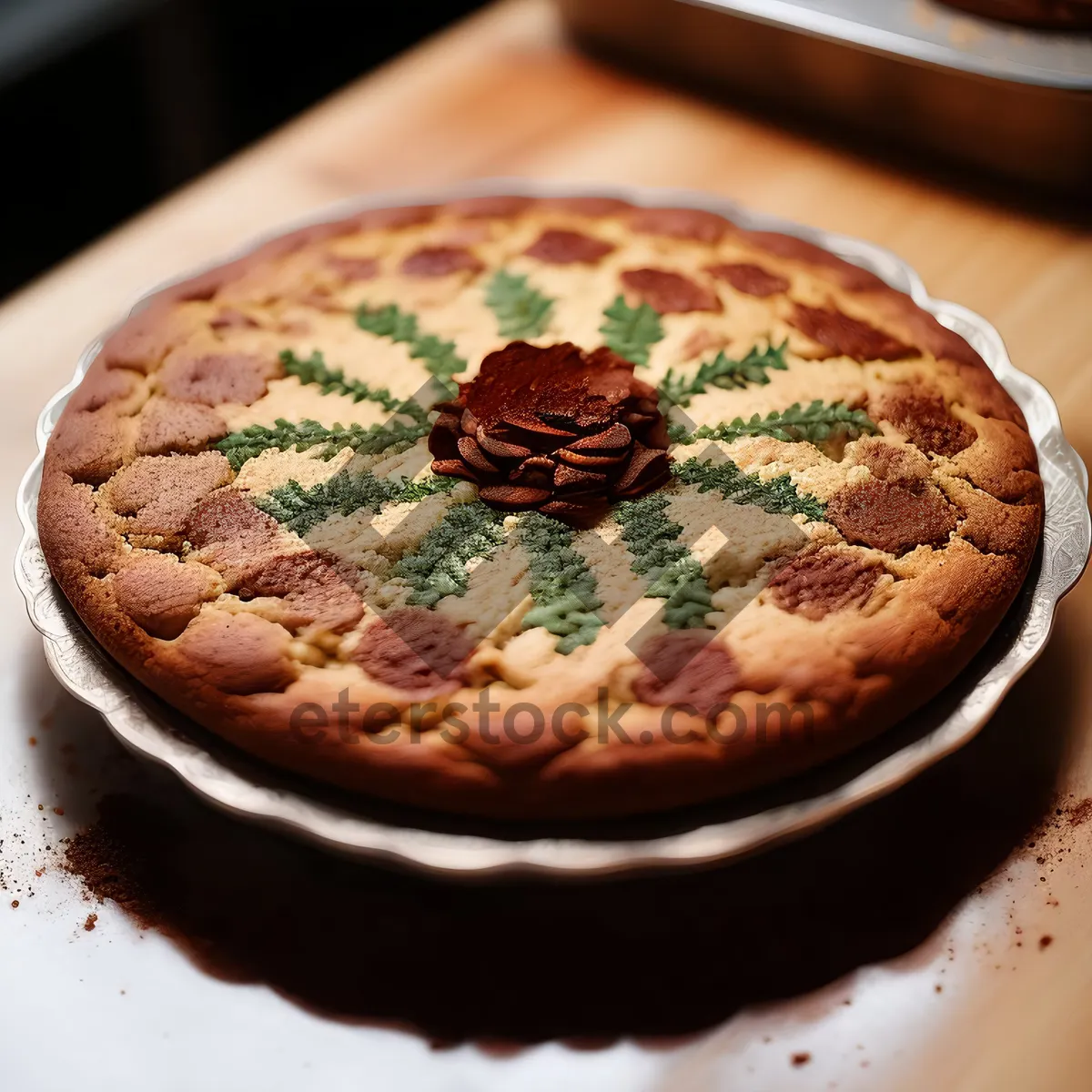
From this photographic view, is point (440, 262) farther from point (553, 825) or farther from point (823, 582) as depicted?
point (553, 825)

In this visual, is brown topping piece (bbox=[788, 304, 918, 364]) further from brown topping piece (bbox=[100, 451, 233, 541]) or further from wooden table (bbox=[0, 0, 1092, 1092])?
brown topping piece (bbox=[100, 451, 233, 541])

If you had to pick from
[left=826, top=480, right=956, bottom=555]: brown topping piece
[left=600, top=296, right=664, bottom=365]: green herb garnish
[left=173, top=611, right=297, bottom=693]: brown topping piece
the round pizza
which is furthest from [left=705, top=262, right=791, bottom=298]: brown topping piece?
[left=173, top=611, right=297, bottom=693]: brown topping piece

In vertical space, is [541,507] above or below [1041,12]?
below

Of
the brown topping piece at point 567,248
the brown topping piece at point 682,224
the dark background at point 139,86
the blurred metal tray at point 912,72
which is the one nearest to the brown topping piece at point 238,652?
the brown topping piece at point 567,248

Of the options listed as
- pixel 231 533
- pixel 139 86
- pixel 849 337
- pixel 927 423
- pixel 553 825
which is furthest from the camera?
pixel 139 86

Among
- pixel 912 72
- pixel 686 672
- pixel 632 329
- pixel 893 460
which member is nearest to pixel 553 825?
pixel 686 672

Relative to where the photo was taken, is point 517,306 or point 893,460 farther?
point 517,306
